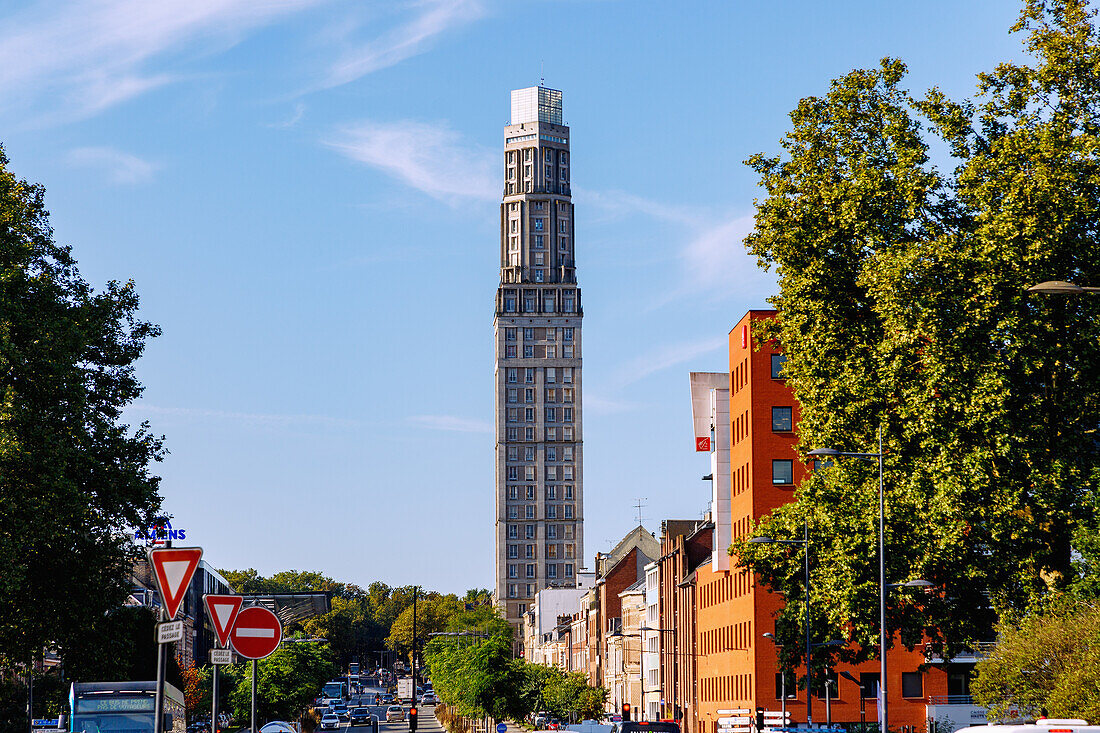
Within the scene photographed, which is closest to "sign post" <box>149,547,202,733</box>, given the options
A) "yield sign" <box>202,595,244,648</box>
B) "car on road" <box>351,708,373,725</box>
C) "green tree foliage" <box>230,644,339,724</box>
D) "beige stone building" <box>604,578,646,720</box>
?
"yield sign" <box>202,595,244,648</box>

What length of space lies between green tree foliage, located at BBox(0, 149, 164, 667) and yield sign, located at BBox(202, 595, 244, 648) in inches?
783

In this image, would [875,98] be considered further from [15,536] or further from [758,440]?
[758,440]

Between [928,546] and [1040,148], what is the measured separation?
1088 cm

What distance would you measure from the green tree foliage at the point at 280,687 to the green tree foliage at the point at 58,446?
40.9m

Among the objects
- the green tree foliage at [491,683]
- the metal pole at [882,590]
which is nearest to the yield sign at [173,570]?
the metal pole at [882,590]

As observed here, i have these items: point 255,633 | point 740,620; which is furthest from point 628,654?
point 255,633

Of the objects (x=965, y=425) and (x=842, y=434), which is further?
(x=842, y=434)

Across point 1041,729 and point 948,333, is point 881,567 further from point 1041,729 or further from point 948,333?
point 1041,729

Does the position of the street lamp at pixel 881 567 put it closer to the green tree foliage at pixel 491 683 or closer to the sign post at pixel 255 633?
the sign post at pixel 255 633

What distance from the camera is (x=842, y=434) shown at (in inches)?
1617

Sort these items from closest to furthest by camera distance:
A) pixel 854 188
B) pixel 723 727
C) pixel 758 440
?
1. pixel 854 188
2. pixel 723 727
3. pixel 758 440

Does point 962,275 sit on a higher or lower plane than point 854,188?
lower

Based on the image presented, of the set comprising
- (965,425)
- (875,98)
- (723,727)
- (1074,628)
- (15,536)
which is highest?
(875,98)

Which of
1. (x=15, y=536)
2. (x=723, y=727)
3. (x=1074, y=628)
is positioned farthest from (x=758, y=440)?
(x=15, y=536)
